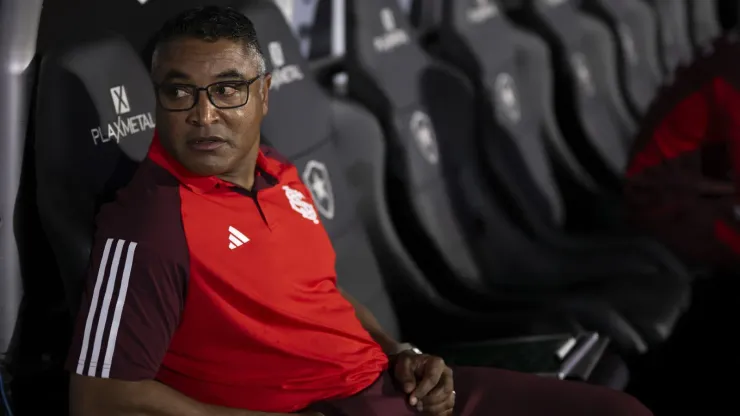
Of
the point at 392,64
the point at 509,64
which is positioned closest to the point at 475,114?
the point at 509,64

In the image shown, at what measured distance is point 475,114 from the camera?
2.59 meters

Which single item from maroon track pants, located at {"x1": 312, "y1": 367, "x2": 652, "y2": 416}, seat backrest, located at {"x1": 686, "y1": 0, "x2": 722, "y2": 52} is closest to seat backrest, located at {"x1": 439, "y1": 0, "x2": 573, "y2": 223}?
maroon track pants, located at {"x1": 312, "y1": 367, "x2": 652, "y2": 416}

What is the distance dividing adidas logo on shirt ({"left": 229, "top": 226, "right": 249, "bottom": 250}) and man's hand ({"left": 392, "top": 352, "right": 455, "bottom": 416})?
12.7 inches

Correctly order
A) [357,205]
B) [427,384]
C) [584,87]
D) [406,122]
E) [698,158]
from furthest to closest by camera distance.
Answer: [584,87] → [698,158] → [406,122] → [357,205] → [427,384]

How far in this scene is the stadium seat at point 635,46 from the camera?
3.79m

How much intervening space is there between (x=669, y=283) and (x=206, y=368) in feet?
4.98

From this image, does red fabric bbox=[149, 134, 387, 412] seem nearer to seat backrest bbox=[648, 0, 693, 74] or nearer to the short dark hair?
the short dark hair

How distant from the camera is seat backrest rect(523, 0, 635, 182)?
3166 mm

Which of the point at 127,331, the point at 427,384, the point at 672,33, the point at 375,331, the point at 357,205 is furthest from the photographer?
the point at 672,33

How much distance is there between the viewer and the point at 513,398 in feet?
4.61

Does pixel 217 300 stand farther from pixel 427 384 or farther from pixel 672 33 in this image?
pixel 672 33

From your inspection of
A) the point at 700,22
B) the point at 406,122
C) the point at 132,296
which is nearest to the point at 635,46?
the point at 700,22

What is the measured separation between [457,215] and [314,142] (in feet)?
2.45

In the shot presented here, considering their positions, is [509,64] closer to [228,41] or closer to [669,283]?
[669,283]
